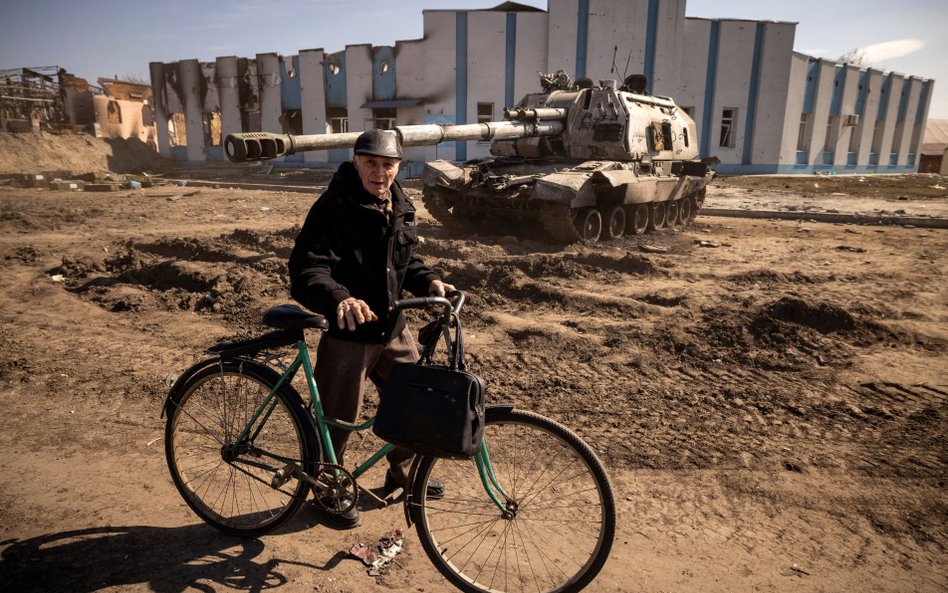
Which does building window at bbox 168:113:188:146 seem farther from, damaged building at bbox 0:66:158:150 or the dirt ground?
the dirt ground

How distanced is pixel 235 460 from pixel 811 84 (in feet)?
104

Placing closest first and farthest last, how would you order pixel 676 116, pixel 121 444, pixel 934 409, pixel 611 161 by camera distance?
pixel 121 444 < pixel 934 409 < pixel 611 161 < pixel 676 116

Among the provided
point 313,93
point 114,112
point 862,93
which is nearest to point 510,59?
point 313,93

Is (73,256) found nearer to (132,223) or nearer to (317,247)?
(132,223)

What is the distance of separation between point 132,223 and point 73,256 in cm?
389

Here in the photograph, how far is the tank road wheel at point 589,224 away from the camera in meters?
10.5

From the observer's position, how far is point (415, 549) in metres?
2.82

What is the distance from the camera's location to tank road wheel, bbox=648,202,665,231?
12538 millimetres

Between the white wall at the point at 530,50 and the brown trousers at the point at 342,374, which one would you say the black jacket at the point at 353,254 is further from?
the white wall at the point at 530,50

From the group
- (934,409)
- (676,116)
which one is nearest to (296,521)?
(934,409)

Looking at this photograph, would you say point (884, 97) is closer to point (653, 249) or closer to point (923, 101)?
point (923, 101)

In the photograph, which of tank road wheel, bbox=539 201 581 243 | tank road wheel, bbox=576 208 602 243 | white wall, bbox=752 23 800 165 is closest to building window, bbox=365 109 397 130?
white wall, bbox=752 23 800 165

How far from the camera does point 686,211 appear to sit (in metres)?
13.9

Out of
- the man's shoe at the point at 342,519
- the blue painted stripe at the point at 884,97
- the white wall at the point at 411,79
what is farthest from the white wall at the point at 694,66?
the man's shoe at the point at 342,519
